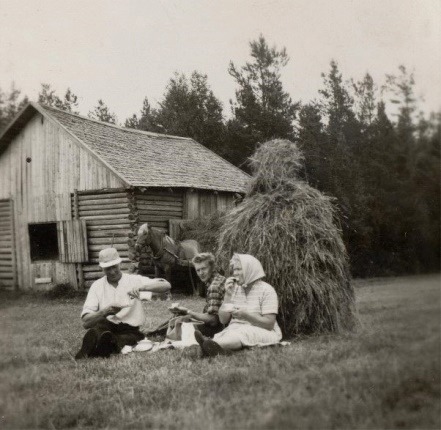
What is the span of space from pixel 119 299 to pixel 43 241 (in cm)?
1388

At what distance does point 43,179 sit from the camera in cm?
1773

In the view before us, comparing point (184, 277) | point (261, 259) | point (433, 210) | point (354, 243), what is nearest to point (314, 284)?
point (261, 259)

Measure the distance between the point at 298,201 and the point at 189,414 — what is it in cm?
426

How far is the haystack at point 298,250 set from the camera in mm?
7363

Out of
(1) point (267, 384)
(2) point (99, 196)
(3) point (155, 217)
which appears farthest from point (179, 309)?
(2) point (99, 196)

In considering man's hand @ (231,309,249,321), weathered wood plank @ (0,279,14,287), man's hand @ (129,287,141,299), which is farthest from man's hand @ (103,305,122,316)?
weathered wood plank @ (0,279,14,287)

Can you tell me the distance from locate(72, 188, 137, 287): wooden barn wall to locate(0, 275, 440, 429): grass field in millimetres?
9399

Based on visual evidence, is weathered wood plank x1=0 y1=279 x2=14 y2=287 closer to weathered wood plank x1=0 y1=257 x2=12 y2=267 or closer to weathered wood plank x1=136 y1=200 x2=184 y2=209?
weathered wood plank x1=0 y1=257 x2=12 y2=267

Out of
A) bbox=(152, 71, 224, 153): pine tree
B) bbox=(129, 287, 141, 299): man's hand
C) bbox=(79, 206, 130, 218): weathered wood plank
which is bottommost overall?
bbox=(129, 287, 141, 299): man's hand

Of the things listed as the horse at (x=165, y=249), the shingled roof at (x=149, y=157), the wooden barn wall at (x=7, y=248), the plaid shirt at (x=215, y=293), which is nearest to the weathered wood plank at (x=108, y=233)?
the horse at (x=165, y=249)

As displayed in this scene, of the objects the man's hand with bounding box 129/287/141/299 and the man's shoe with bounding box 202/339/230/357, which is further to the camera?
the man's hand with bounding box 129/287/141/299

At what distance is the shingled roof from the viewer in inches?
649

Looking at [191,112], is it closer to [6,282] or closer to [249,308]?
[6,282]

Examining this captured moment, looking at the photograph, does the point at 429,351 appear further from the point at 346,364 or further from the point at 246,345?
the point at 246,345
